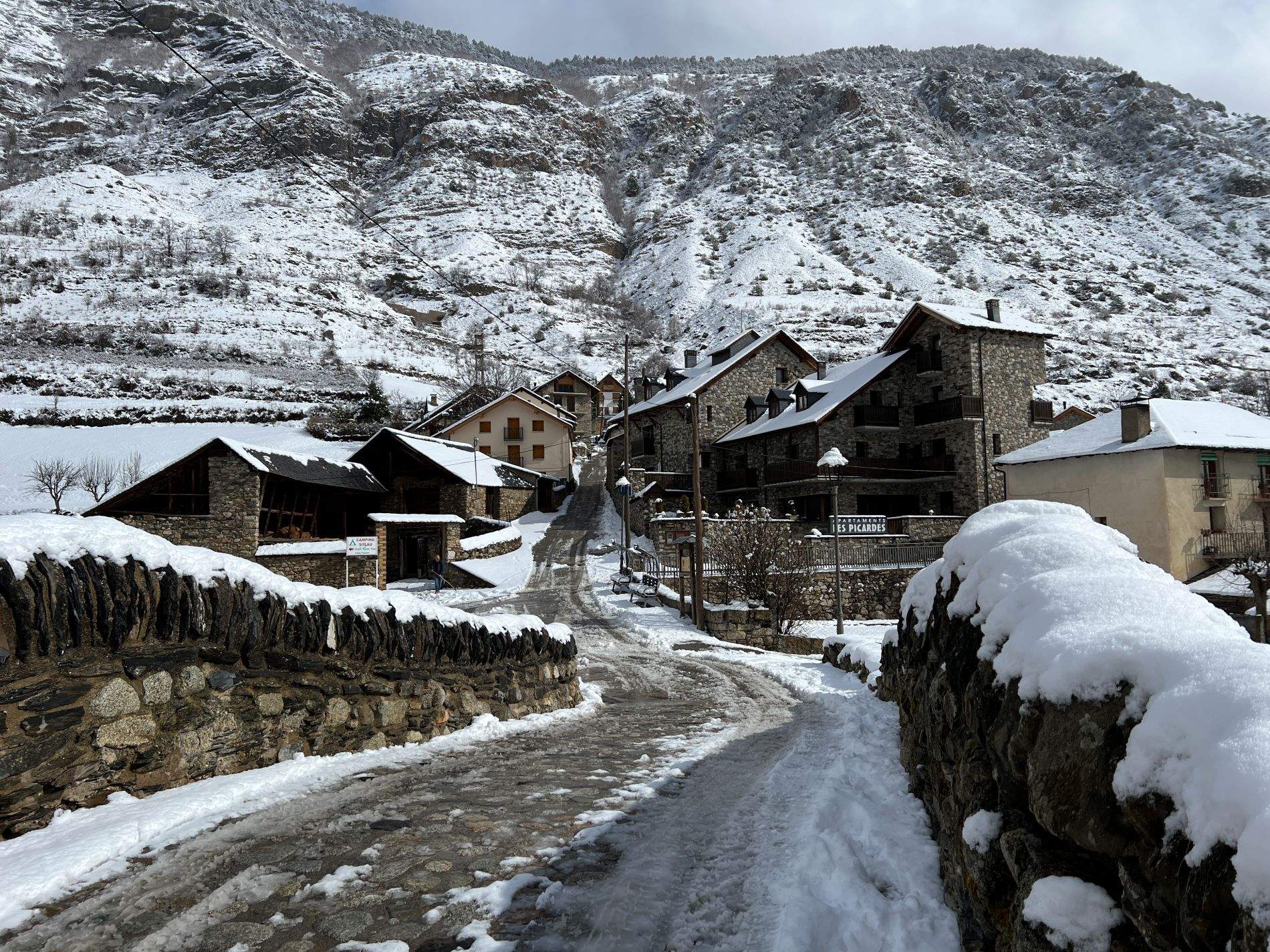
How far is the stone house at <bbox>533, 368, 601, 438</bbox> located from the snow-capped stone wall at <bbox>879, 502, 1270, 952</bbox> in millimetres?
69723

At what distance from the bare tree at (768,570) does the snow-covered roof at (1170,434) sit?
12.9 meters

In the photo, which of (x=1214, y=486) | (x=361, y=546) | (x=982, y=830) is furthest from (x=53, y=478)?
(x=1214, y=486)

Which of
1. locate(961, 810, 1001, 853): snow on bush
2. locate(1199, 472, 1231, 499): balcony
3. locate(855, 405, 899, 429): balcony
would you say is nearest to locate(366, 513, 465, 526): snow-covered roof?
locate(855, 405, 899, 429): balcony

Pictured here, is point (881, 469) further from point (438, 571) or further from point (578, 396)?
point (578, 396)

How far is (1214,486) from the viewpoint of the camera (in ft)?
91.3

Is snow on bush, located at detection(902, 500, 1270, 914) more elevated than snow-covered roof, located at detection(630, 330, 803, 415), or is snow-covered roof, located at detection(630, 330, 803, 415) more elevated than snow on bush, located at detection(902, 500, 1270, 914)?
snow-covered roof, located at detection(630, 330, 803, 415)

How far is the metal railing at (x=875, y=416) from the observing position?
4300 cm

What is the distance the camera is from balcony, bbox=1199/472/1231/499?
2767 centimetres

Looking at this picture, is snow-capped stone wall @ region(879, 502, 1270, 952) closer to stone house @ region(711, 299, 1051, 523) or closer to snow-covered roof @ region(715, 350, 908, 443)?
stone house @ region(711, 299, 1051, 523)

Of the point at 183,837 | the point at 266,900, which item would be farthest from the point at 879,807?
the point at 183,837

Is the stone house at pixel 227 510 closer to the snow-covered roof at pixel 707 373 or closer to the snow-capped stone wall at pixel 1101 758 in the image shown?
the snow-covered roof at pixel 707 373

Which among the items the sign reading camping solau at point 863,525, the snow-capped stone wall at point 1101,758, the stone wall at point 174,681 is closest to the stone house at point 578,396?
the sign reading camping solau at point 863,525

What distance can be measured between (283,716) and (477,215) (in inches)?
5431

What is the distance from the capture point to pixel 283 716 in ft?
19.9
